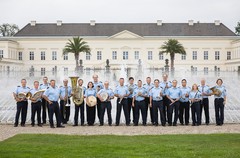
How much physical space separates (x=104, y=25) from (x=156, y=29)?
28.5 feet

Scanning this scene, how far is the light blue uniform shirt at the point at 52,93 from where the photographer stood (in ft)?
56.3

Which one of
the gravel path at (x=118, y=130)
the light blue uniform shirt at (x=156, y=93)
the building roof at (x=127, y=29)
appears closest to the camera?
the gravel path at (x=118, y=130)

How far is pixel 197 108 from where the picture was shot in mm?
17891

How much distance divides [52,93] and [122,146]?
568cm

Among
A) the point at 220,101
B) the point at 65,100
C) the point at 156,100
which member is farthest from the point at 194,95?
the point at 65,100

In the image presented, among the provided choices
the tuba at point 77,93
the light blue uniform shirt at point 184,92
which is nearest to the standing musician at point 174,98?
the light blue uniform shirt at point 184,92

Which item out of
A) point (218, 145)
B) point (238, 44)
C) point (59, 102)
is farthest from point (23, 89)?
point (238, 44)

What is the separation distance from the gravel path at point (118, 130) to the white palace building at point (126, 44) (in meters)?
69.3

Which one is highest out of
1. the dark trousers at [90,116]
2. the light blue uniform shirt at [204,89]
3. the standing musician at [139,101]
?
the light blue uniform shirt at [204,89]

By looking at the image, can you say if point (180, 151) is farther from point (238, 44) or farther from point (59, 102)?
point (238, 44)

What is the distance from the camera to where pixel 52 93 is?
1717cm

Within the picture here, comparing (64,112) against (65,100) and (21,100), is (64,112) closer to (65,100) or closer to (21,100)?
(65,100)

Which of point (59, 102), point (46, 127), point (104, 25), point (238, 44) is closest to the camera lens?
point (46, 127)

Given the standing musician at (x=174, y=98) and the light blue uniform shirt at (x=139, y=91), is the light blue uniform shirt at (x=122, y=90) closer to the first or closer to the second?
the light blue uniform shirt at (x=139, y=91)
